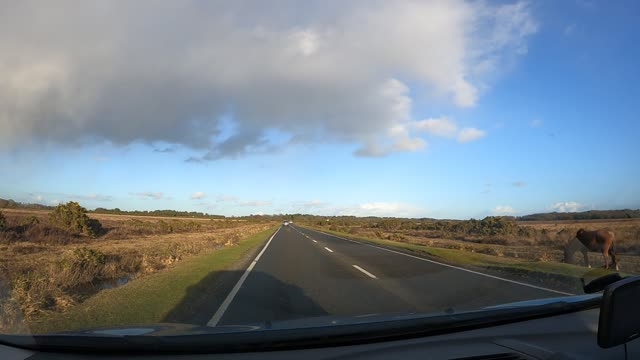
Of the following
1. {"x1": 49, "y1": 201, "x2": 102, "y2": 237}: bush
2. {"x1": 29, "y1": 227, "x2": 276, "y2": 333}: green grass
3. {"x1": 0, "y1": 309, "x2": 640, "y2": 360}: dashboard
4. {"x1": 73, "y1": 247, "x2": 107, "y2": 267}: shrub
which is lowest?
{"x1": 29, "y1": 227, "x2": 276, "y2": 333}: green grass

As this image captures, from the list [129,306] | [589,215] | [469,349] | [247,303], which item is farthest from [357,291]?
[589,215]

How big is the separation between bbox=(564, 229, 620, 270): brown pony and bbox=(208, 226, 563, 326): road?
227 inches

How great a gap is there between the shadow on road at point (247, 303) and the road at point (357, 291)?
0.02m

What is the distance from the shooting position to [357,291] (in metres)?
10.0

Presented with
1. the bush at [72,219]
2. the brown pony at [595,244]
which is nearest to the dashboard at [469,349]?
the brown pony at [595,244]

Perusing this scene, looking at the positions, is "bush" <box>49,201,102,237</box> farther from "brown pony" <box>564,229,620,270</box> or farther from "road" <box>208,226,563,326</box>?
"brown pony" <box>564,229,620,270</box>

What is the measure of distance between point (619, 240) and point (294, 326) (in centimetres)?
3314

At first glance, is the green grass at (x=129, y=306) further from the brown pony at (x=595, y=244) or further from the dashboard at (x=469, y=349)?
the brown pony at (x=595, y=244)

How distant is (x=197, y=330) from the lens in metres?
3.25

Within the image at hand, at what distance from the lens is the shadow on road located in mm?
7613

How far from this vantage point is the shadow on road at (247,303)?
761cm

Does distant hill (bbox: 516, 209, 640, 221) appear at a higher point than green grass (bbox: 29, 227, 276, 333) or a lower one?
higher

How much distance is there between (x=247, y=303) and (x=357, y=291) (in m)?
2.49

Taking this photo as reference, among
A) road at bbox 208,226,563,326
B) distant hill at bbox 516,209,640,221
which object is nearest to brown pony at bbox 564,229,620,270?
road at bbox 208,226,563,326
